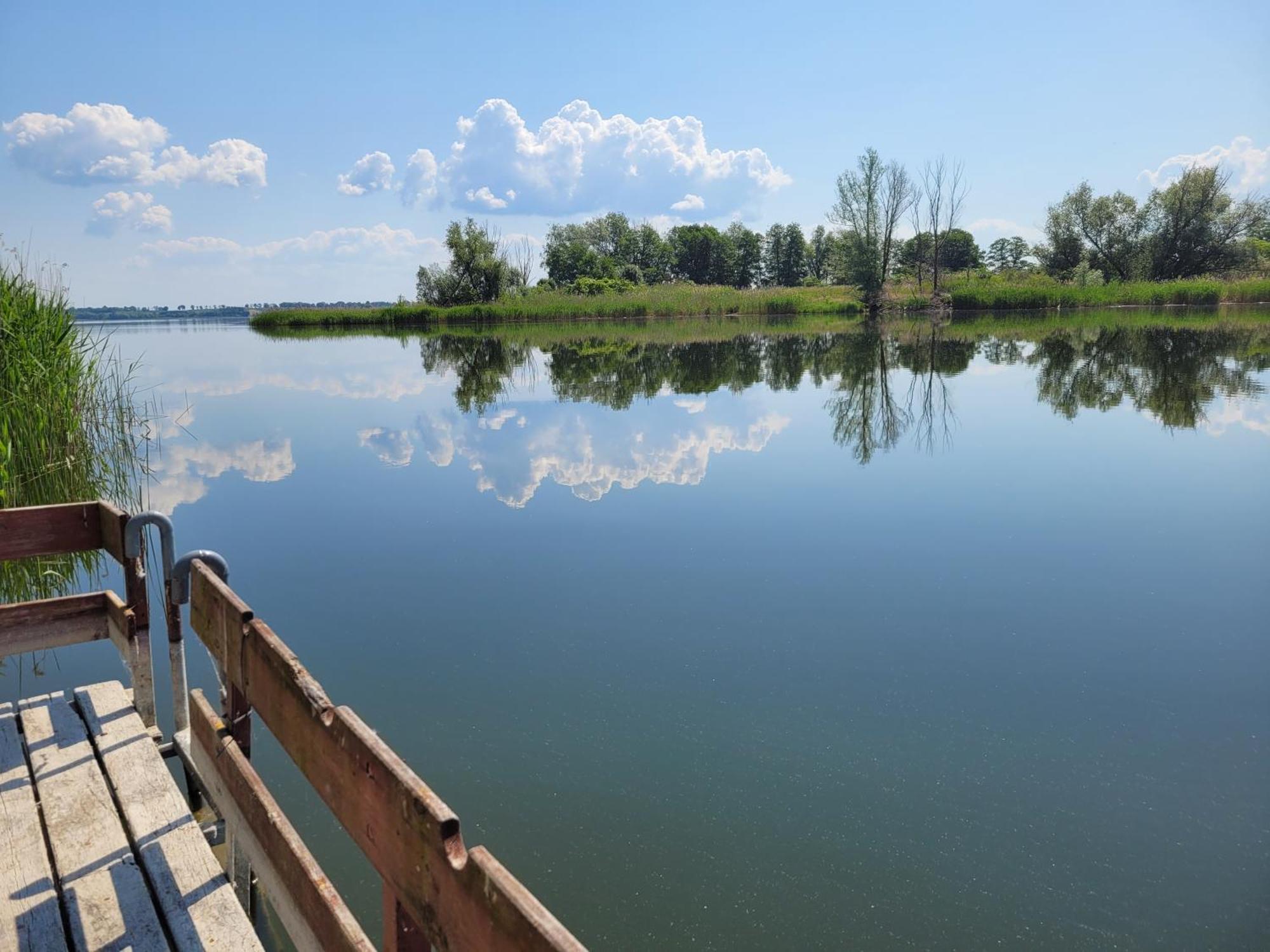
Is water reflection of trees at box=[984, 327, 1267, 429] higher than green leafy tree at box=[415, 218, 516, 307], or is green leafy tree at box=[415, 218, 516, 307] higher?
green leafy tree at box=[415, 218, 516, 307]

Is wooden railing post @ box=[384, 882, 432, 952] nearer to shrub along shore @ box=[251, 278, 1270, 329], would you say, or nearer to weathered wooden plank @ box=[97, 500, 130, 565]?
weathered wooden plank @ box=[97, 500, 130, 565]

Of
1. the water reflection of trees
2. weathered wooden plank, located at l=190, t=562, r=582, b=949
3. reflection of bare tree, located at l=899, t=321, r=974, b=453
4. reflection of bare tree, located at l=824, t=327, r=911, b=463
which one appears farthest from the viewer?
the water reflection of trees

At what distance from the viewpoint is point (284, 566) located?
A: 19.4 ft

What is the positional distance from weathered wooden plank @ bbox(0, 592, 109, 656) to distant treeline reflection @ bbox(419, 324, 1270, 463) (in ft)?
24.9

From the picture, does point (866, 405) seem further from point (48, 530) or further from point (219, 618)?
point (219, 618)

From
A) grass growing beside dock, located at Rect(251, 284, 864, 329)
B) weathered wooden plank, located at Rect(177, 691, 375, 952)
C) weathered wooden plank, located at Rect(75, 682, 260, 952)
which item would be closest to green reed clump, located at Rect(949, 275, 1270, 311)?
grass growing beside dock, located at Rect(251, 284, 864, 329)

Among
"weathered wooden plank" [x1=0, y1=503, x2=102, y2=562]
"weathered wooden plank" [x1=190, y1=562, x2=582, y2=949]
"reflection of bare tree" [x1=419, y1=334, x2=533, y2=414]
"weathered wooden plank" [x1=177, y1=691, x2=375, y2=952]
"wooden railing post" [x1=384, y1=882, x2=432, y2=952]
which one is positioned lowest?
"weathered wooden plank" [x1=177, y1=691, x2=375, y2=952]

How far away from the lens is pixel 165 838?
244 cm

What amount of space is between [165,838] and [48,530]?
1461mm

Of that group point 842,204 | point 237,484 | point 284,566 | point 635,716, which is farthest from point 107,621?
point 842,204

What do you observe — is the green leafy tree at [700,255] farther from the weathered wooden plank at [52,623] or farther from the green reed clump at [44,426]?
the weathered wooden plank at [52,623]

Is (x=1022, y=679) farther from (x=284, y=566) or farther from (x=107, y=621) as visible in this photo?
(x=284, y=566)

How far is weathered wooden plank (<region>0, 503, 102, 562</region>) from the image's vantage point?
10.2ft

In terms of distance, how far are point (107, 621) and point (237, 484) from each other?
18.5 ft
